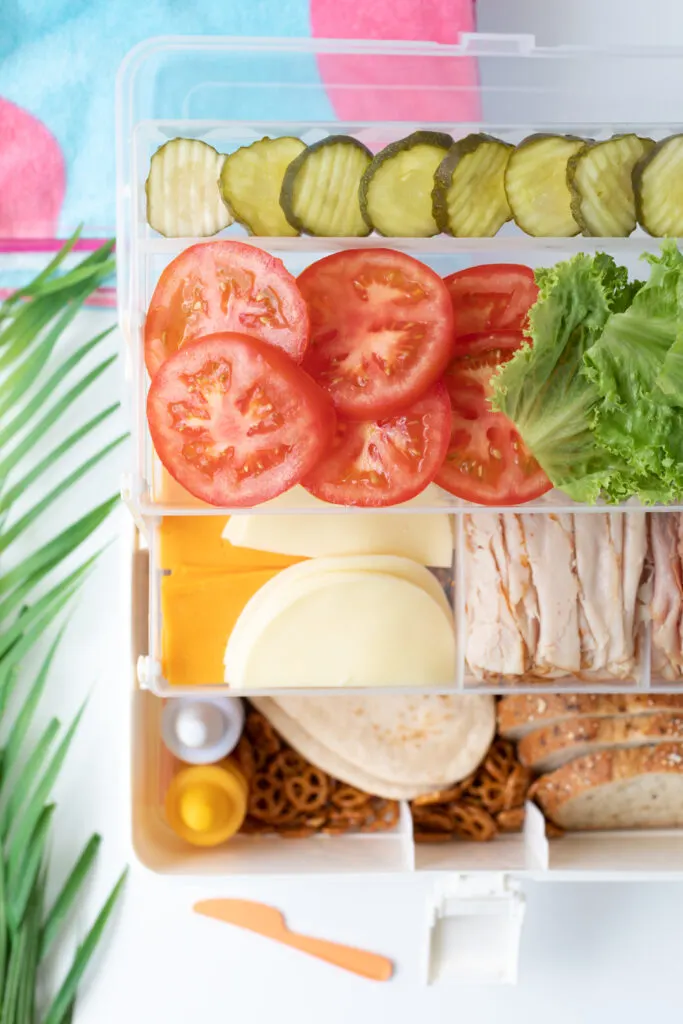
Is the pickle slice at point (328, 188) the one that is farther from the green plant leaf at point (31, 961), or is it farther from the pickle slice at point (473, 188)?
the green plant leaf at point (31, 961)

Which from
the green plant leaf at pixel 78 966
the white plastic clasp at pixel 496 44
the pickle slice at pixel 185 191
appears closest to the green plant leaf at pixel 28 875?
the green plant leaf at pixel 78 966

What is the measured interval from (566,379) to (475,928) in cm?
103

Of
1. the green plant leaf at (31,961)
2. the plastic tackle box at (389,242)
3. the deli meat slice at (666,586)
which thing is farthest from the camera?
the green plant leaf at (31,961)

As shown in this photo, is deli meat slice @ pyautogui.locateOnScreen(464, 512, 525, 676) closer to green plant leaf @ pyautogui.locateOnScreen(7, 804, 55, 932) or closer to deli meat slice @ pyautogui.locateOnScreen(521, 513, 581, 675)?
deli meat slice @ pyautogui.locateOnScreen(521, 513, 581, 675)

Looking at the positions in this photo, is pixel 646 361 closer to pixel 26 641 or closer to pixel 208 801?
pixel 208 801

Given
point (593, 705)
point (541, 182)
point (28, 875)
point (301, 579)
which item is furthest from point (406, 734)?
point (541, 182)

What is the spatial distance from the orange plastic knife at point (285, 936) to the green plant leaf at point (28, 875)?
0.32 metres

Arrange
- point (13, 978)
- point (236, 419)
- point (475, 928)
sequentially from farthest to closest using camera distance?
point (13, 978) < point (475, 928) < point (236, 419)

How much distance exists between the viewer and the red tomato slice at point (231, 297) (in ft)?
4.19

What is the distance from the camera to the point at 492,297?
137 cm

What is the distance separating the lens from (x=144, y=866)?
1707mm

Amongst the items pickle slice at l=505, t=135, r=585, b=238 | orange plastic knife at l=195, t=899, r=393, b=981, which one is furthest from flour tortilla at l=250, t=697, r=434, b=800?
pickle slice at l=505, t=135, r=585, b=238

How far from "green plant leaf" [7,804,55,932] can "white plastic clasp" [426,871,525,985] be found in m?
0.77

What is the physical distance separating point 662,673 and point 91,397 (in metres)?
1.20
